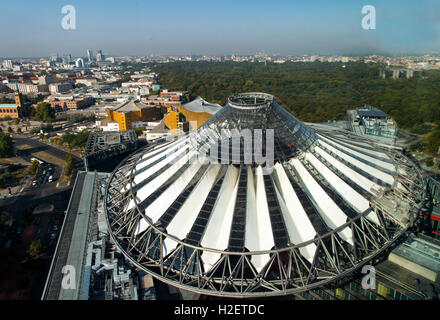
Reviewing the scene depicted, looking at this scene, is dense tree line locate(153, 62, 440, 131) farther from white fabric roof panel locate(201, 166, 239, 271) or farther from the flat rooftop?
the flat rooftop

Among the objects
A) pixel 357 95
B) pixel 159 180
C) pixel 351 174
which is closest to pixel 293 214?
pixel 351 174

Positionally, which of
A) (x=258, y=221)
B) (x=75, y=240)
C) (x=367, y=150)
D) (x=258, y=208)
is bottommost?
(x=75, y=240)

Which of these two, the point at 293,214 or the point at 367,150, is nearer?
the point at 293,214

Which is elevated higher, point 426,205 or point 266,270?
point 426,205

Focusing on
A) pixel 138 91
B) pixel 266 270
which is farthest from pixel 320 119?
pixel 138 91

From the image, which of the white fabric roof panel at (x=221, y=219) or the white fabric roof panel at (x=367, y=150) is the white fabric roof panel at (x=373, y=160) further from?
the white fabric roof panel at (x=221, y=219)

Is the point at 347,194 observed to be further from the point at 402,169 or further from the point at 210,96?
the point at 210,96

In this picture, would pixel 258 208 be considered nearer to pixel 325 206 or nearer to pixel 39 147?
pixel 325 206

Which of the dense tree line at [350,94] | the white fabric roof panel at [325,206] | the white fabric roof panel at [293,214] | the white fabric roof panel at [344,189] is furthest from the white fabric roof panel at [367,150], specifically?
the dense tree line at [350,94]

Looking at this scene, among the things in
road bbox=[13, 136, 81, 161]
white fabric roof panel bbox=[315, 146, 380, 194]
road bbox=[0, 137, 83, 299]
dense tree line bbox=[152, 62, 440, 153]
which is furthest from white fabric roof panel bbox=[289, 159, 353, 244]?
road bbox=[13, 136, 81, 161]
